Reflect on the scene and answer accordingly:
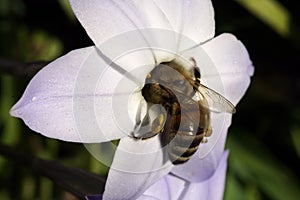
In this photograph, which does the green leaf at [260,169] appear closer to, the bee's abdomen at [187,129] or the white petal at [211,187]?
the white petal at [211,187]

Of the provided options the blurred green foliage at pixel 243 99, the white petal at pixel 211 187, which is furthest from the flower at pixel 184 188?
the blurred green foliage at pixel 243 99

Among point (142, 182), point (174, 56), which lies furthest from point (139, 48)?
point (142, 182)

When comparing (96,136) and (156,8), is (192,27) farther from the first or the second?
(96,136)

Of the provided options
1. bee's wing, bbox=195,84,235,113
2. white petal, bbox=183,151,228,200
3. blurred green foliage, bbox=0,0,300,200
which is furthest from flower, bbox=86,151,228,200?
blurred green foliage, bbox=0,0,300,200

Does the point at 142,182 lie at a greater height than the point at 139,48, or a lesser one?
lesser

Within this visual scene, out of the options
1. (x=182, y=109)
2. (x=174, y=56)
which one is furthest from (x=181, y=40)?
(x=182, y=109)

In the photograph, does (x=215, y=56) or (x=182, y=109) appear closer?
(x=182, y=109)
